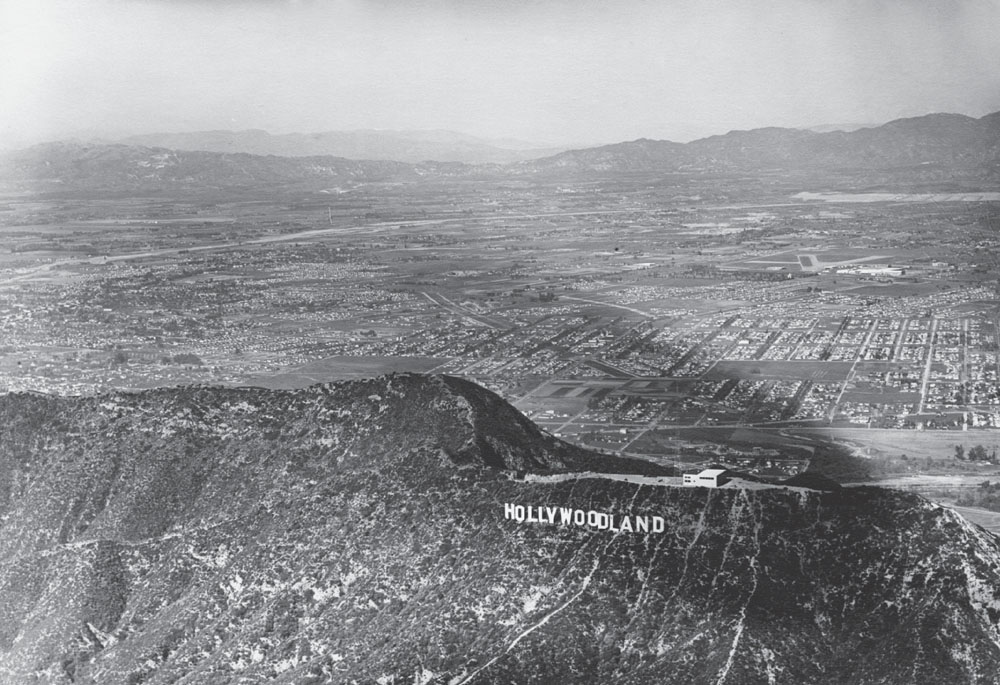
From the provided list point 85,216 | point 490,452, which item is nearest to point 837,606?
point 490,452

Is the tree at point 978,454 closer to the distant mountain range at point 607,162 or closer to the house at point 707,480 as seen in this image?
the house at point 707,480

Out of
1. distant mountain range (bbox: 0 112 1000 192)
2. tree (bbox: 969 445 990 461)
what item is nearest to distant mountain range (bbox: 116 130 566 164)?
distant mountain range (bbox: 0 112 1000 192)

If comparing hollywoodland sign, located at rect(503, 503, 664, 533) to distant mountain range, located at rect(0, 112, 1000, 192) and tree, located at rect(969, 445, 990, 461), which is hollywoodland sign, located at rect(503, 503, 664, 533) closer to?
tree, located at rect(969, 445, 990, 461)

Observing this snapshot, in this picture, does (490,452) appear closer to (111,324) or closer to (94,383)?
(94,383)

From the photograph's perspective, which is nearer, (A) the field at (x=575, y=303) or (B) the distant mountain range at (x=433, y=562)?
(B) the distant mountain range at (x=433, y=562)

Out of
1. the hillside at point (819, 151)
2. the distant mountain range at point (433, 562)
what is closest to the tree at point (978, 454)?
the distant mountain range at point (433, 562)
